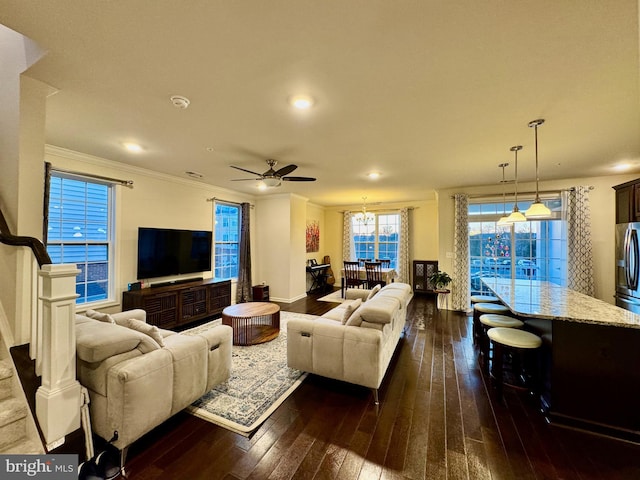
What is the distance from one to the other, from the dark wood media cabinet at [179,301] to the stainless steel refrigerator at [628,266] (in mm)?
6557

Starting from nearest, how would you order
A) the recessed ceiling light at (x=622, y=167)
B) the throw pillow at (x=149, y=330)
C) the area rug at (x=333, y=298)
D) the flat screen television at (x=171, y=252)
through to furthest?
the throw pillow at (x=149, y=330)
the recessed ceiling light at (x=622, y=167)
the flat screen television at (x=171, y=252)
the area rug at (x=333, y=298)

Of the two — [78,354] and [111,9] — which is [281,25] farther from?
[78,354]

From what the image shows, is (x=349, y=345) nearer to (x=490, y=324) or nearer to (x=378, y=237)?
(x=490, y=324)

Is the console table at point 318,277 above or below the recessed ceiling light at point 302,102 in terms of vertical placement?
below

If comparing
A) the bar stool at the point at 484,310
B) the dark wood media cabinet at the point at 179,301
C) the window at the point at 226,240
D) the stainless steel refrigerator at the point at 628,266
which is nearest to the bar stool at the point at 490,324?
the bar stool at the point at 484,310

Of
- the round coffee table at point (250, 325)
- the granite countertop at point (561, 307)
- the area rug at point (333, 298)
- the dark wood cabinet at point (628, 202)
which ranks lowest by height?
the area rug at point (333, 298)

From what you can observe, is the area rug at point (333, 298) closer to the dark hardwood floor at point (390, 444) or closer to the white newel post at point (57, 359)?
the dark hardwood floor at point (390, 444)

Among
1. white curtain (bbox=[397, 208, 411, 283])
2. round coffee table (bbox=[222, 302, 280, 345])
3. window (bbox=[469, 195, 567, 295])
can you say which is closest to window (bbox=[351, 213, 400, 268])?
white curtain (bbox=[397, 208, 411, 283])

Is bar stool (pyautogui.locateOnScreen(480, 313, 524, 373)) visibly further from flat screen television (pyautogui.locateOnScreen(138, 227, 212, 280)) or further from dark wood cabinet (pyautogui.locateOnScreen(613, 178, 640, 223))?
flat screen television (pyautogui.locateOnScreen(138, 227, 212, 280))

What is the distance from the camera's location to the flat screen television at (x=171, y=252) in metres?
4.15

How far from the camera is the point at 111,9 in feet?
4.33

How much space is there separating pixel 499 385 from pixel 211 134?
3877mm

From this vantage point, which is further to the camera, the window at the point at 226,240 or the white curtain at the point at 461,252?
the window at the point at 226,240

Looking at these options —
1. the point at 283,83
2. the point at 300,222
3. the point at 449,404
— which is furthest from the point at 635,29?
the point at 300,222
